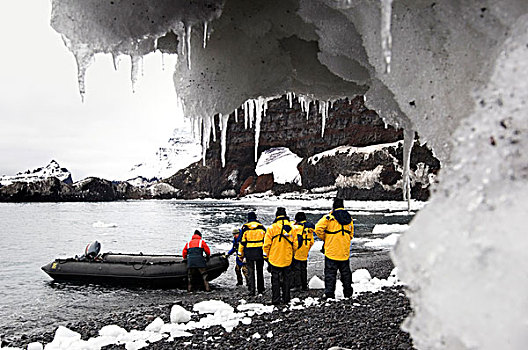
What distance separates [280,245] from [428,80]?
6036 millimetres

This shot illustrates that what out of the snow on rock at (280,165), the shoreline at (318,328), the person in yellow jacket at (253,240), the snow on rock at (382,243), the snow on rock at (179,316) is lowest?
the snow on rock at (382,243)

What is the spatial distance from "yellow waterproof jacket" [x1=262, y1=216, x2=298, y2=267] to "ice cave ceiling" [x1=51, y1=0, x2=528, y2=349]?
3.58 m

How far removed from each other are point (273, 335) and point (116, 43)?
200 inches

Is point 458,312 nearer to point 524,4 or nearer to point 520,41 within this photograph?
point 520,41

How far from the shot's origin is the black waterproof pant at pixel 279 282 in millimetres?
8414

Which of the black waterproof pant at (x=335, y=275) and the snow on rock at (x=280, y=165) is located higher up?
the snow on rock at (x=280, y=165)

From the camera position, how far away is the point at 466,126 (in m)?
1.67

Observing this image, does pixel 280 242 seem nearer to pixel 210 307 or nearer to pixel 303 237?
pixel 303 237

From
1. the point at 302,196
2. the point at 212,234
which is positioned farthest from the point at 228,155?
the point at 212,234

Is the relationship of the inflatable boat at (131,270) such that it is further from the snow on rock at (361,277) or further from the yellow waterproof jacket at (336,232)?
the yellow waterproof jacket at (336,232)

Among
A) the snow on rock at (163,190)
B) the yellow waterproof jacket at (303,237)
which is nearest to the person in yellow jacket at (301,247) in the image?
the yellow waterproof jacket at (303,237)

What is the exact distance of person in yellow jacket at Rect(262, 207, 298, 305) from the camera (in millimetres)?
8070

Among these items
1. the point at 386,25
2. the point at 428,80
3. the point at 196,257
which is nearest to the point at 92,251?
the point at 196,257

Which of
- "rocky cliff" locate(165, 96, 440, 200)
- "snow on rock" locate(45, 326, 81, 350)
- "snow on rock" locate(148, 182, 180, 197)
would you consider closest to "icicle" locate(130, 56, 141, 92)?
"snow on rock" locate(45, 326, 81, 350)
